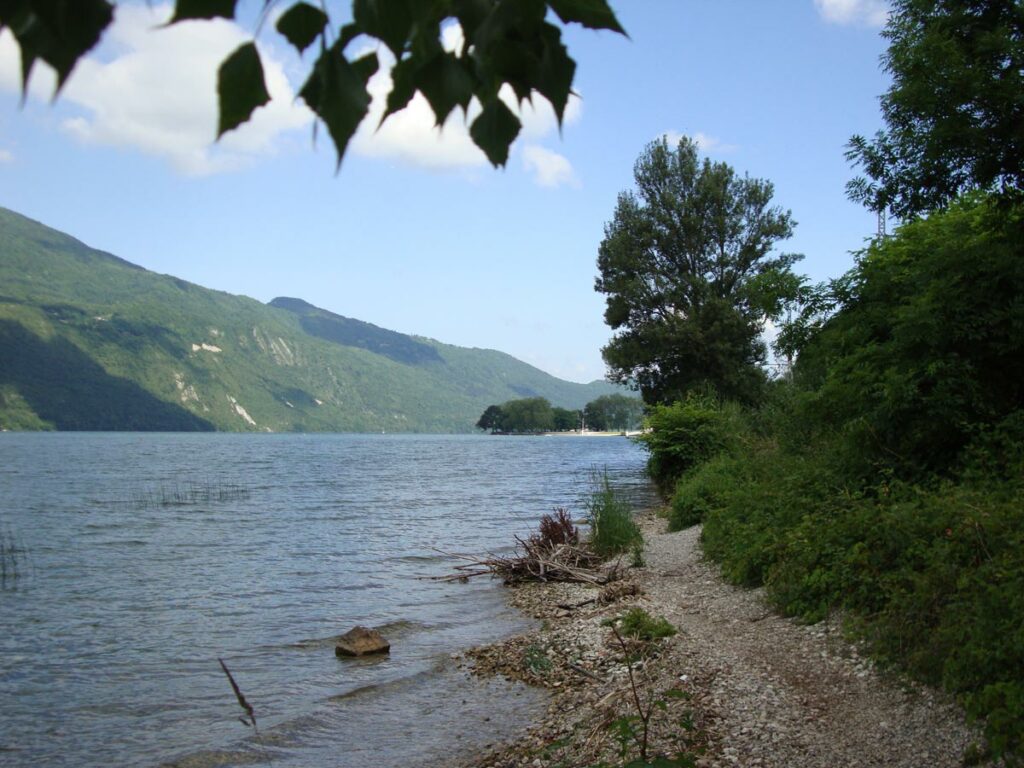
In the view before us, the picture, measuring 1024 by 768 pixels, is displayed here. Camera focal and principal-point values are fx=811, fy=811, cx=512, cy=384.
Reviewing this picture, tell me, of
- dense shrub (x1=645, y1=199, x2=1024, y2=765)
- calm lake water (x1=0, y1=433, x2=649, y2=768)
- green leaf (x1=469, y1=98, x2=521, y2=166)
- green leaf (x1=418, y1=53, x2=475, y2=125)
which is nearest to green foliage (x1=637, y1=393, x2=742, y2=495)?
calm lake water (x1=0, y1=433, x2=649, y2=768)

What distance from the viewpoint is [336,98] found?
130 centimetres

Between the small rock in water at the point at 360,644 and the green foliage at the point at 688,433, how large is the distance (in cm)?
1474

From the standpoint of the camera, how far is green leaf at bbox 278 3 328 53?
1298 millimetres

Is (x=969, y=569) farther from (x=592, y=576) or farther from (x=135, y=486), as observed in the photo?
(x=135, y=486)

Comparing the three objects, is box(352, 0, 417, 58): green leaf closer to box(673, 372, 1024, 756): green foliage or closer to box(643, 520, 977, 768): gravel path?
box(673, 372, 1024, 756): green foliage

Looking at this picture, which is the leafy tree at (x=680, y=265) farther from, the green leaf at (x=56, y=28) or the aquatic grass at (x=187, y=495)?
the green leaf at (x=56, y=28)

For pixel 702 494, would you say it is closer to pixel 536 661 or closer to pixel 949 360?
pixel 949 360

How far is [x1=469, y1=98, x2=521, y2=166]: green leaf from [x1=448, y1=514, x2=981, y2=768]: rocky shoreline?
342cm

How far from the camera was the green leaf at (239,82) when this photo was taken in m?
1.26

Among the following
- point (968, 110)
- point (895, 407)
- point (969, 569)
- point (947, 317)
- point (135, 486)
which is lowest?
point (135, 486)

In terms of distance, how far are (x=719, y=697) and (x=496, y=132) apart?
680 cm

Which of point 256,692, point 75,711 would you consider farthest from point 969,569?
point 75,711

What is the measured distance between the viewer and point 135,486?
44.2m

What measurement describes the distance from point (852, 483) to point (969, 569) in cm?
390
